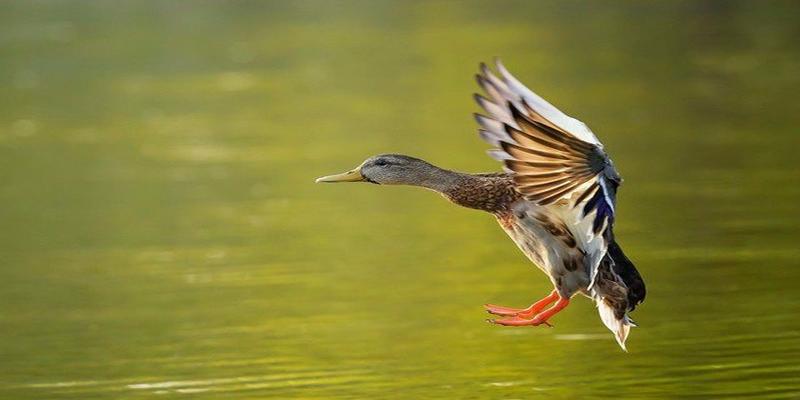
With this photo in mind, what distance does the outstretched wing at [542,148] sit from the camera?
891 cm

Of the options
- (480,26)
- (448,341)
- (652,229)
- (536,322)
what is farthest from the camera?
(480,26)

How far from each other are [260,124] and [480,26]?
15434mm

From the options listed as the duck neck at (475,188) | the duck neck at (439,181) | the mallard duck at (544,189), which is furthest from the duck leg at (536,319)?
the duck neck at (439,181)

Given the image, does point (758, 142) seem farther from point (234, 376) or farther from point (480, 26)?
point (480, 26)

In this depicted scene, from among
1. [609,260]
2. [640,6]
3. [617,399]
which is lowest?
[617,399]

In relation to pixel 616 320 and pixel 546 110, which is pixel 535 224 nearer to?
pixel 616 320

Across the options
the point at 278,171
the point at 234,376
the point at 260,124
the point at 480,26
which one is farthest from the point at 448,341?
the point at 480,26

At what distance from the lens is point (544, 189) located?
30.1 feet

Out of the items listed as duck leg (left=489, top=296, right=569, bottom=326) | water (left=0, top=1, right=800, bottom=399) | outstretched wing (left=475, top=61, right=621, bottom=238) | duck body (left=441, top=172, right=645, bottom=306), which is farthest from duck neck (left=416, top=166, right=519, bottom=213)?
water (left=0, top=1, right=800, bottom=399)

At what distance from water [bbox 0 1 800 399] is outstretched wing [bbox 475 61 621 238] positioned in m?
2.80

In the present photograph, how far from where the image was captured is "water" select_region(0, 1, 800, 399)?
13.3 meters

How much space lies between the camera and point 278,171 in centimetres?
2427

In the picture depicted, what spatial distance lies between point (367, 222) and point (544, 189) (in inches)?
444

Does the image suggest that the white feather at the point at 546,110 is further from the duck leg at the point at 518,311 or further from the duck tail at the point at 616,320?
the duck tail at the point at 616,320
